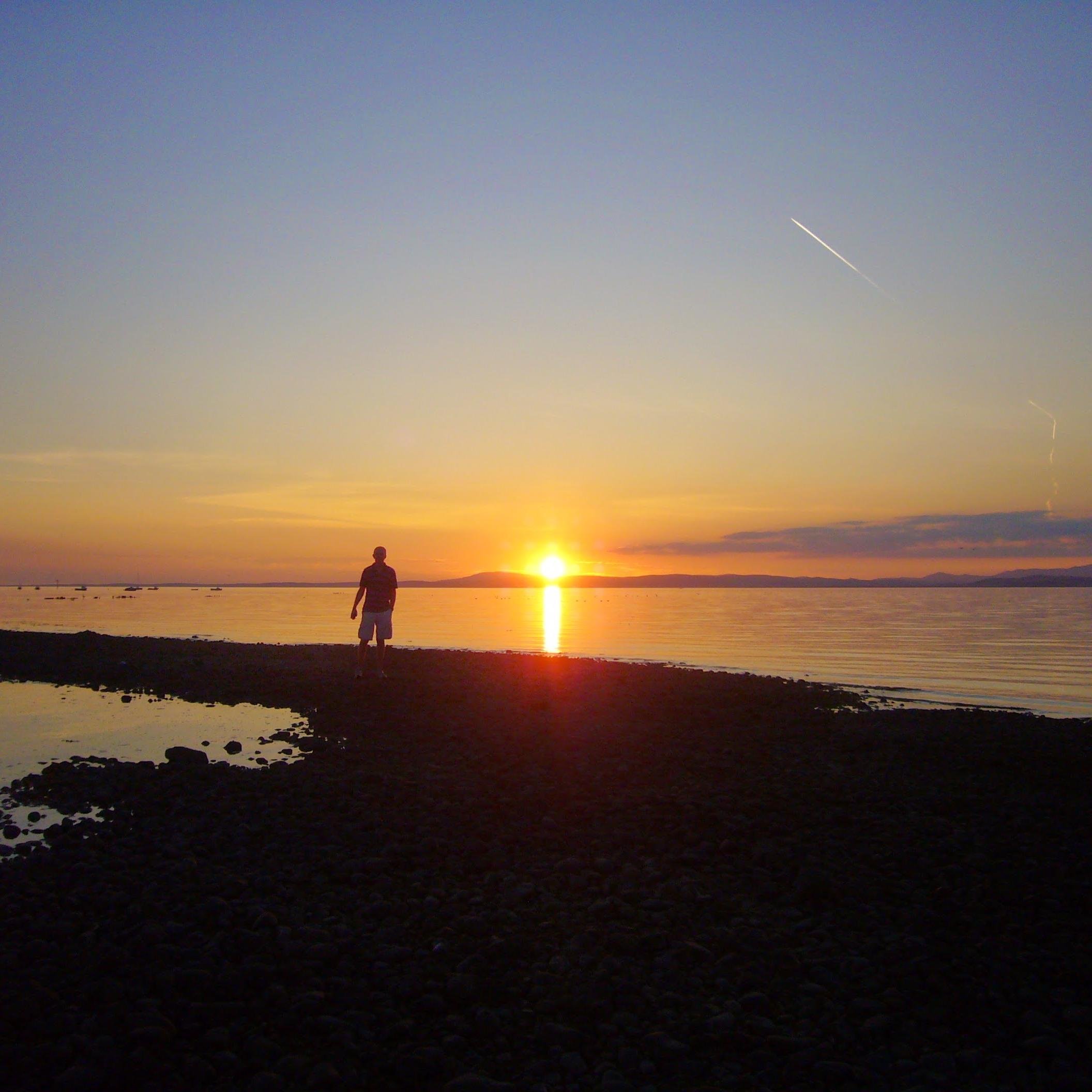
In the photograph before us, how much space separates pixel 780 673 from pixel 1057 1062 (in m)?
26.4

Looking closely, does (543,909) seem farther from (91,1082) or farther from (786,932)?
(91,1082)

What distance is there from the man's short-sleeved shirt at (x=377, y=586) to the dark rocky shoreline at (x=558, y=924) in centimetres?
680

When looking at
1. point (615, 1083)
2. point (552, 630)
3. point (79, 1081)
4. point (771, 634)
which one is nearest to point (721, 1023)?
point (615, 1083)

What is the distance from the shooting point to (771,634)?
5356 centimetres

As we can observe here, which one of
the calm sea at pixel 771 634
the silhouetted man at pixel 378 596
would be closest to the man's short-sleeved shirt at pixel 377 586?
the silhouetted man at pixel 378 596

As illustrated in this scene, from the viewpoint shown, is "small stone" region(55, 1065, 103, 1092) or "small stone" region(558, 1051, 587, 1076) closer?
"small stone" region(55, 1065, 103, 1092)

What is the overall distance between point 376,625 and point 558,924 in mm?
15222

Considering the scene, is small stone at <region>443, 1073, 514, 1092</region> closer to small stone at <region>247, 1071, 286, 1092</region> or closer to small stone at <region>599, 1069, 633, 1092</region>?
small stone at <region>599, 1069, 633, 1092</region>

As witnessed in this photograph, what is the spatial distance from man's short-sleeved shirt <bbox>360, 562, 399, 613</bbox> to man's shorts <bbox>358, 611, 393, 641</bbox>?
128 millimetres

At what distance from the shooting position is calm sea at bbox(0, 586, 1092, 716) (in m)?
30.1

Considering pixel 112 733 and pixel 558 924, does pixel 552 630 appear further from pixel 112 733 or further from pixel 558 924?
pixel 558 924

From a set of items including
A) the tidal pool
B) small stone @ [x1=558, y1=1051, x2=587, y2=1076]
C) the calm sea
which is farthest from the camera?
the calm sea

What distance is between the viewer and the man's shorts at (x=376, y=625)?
2159 cm

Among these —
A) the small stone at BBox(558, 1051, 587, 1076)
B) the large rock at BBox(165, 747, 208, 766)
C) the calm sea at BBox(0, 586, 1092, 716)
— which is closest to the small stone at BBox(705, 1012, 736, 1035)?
the small stone at BBox(558, 1051, 587, 1076)
